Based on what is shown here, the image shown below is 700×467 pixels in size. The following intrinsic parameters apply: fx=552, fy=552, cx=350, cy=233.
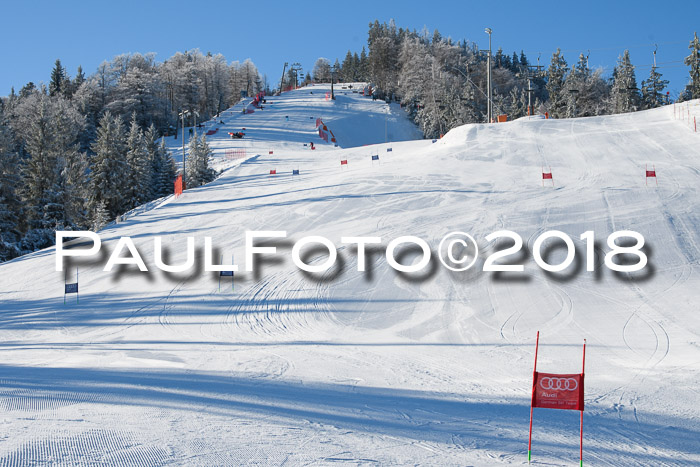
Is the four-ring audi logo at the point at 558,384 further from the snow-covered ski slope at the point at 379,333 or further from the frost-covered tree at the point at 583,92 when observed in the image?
the frost-covered tree at the point at 583,92

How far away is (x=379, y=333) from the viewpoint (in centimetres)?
1324

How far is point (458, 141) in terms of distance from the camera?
34750 millimetres

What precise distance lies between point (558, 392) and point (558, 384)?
0.27 ft

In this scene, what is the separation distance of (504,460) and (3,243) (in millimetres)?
29944

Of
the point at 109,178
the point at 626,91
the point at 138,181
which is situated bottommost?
the point at 138,181

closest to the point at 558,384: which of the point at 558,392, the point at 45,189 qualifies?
the point at 558,392

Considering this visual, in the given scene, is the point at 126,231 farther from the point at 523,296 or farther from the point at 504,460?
the point at 504,460

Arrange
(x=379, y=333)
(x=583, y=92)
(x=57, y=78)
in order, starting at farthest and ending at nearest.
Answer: (x=57, y=78), (x=583, y=92), (x=379, y=333)

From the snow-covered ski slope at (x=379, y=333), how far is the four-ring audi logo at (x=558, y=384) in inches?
41.0

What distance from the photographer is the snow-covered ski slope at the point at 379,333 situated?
6688mm

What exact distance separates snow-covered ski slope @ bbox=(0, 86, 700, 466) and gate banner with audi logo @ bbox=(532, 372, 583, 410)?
939 mm

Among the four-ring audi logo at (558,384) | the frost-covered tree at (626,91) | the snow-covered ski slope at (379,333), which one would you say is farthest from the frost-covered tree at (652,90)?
the four-ring audi logo at (558,384)

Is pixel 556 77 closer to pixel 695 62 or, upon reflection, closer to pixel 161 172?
pixel 695 62

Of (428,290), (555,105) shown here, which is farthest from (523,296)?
(555,105)
